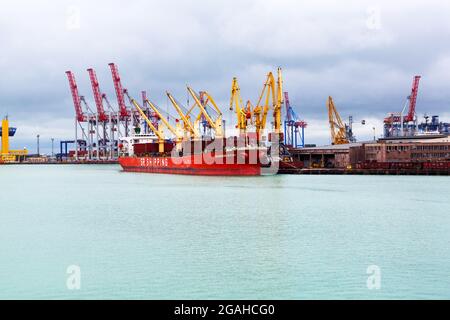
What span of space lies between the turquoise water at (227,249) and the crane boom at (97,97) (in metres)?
88.7

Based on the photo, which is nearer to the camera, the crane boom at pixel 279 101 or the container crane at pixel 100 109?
the crane boom at pixel 279 101

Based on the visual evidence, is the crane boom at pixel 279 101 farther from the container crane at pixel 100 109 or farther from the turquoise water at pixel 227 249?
the container crane at pixel 100 109

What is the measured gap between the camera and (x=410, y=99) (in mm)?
104938

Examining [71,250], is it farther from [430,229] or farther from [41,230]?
[430,229]

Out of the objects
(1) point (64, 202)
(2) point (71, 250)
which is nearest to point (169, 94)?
(1) point (64, 202)

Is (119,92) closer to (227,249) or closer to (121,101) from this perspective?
(121,101)

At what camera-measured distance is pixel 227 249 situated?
57.4ft

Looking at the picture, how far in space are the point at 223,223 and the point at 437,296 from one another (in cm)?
1216

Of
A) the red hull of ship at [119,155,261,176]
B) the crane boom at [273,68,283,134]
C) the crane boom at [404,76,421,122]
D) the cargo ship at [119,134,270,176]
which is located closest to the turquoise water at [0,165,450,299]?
the cargo ship at [119,134,270,176]

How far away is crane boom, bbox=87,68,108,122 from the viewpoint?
384 ft

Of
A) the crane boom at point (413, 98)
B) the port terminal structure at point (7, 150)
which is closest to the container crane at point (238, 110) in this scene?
the crane boom at point (413, 98)

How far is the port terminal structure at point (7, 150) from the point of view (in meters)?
146

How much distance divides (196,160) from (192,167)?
1.16 m

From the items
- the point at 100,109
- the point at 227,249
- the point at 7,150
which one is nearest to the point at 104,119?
the point at 100,109
